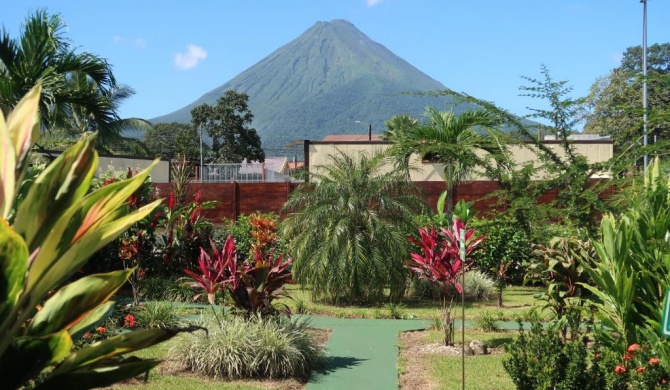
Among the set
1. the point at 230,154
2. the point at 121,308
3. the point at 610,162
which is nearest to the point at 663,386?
the point at 610,162

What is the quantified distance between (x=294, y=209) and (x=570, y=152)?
765 centimetres

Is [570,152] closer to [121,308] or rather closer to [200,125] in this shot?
[121,308]

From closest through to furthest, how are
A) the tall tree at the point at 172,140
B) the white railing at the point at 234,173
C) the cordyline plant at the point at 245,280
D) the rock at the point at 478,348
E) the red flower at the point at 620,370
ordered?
the red flower at the point at 620,370 < the cordyline plant at the point at 245,280 < the rock at the point at 478,348 < the white railing at the point at 234,173 < the tall tree at the point at 172,140

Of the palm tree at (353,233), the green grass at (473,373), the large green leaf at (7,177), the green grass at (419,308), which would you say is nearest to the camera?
the large green leaf at (7,177)

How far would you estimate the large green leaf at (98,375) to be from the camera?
7.38 ft

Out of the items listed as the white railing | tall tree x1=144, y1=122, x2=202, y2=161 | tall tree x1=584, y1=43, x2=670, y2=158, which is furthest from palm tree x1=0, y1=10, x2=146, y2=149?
tall tree x1=144, y1=122, x2=202, y2=161

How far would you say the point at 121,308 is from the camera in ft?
33.9

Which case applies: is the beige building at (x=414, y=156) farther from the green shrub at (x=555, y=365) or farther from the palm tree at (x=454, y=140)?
the green shrub at (x=555, y=365)

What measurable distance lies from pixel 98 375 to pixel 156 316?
313 inches

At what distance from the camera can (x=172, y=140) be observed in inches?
3669

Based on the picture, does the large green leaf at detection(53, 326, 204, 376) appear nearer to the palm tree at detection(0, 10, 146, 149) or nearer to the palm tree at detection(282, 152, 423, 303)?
the palm tree at detection(0, 10, 146, 149)

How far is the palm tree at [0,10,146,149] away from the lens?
11023 millimetres

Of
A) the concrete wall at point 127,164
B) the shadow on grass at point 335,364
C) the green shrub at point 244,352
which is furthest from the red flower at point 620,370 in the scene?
the concrete wall at point 127,164

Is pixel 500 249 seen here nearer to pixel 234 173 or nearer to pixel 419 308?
pixel 419 308
